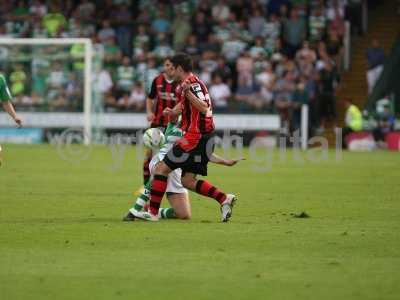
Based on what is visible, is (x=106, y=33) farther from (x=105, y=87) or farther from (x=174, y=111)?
(x=174, y=111)

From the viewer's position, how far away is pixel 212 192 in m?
13.2

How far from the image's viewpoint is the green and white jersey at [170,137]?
45.3 ft

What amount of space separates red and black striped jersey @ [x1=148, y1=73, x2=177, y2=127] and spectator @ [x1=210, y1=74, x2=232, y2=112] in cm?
1662

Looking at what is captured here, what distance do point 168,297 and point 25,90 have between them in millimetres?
25205

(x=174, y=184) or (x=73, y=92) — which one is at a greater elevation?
(x=174, y=184)

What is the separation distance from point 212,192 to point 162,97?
335cm

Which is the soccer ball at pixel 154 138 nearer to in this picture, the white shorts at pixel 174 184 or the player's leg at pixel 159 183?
the white shorts at pixel 174 184

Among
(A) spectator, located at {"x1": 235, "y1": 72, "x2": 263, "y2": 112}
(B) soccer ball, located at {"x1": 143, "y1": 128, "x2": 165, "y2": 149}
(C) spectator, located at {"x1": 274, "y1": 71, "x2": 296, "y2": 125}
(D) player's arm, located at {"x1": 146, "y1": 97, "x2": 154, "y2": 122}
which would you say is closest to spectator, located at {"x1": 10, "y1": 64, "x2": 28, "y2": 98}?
(A) spectator, located at {"x1": 235, "y1": 72, "x2": 263, "y2": 112}

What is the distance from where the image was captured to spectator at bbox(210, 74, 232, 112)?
33.0 meters

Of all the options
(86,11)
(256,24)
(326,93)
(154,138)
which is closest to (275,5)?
(256,24)

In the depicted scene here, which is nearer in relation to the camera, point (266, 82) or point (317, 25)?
point (266, 82)

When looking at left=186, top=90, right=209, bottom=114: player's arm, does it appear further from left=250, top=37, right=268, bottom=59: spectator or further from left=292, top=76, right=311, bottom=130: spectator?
left=250, top=37, right=268, bottom=59: spectator

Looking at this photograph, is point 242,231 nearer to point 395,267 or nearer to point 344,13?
point 395,267

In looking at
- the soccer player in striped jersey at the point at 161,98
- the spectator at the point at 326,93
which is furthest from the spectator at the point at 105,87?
the soccer player in striped jersey at the point at 161,98
